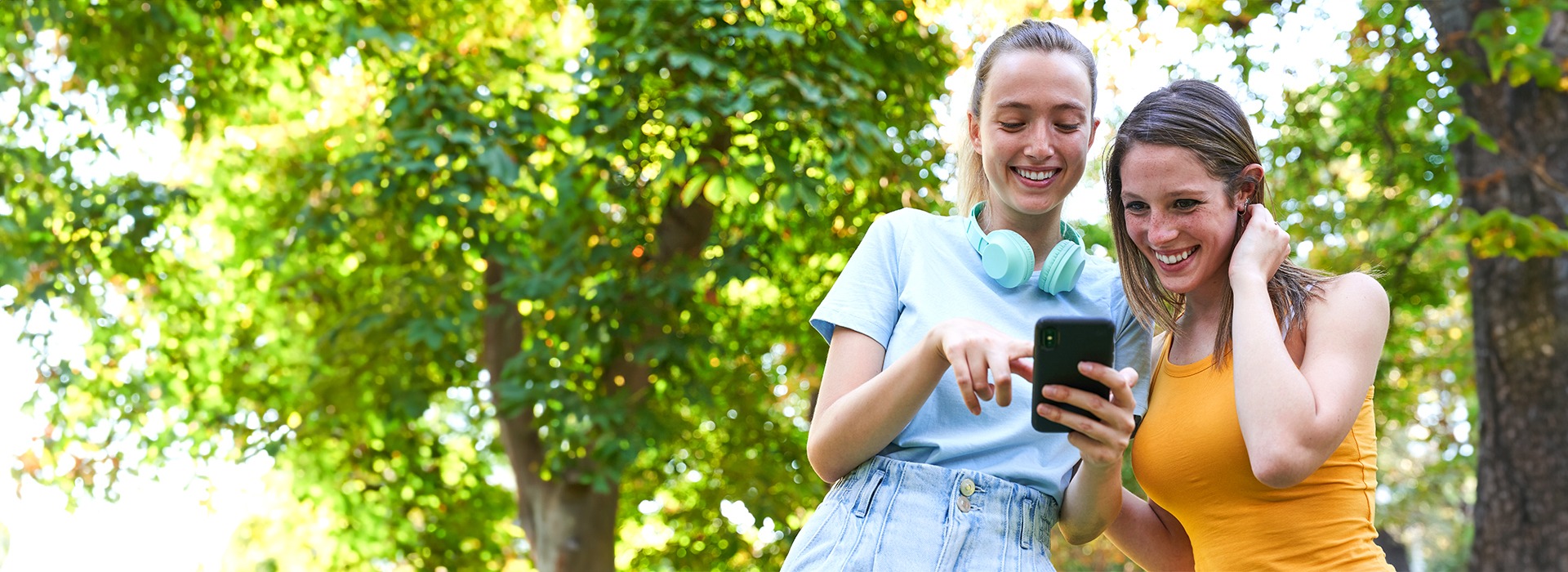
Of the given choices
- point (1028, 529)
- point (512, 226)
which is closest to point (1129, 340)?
point (1028, 529)

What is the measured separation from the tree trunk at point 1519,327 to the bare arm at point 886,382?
4.64 meters

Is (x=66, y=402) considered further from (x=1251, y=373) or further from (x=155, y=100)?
(x=1251, y=373)

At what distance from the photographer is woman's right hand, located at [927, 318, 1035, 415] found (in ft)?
4.73

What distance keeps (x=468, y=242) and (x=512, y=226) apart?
0.71m

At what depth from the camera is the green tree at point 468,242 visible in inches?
221

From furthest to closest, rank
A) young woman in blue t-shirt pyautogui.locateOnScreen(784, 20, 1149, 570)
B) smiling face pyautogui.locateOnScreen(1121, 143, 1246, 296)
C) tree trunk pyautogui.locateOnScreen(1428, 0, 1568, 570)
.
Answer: tree trunk pyautogui.locateOnScreen(1428, 0, 1568, 570) < smiling face pyautogui.locateOnScreen(1121, 143, 1246, 296) < young woman in blue t-shirt pyautogui.locateOnScreen(784, 20, 1149, 570)

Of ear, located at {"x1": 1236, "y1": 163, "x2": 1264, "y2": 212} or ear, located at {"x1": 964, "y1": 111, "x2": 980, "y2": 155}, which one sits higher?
ear, located at {"x1": 964, "y1": 111, "x2": 980, "y2": 155}

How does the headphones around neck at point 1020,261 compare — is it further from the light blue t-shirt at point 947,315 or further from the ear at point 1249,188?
the ear at point 1249,188

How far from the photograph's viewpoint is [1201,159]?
6.47ft

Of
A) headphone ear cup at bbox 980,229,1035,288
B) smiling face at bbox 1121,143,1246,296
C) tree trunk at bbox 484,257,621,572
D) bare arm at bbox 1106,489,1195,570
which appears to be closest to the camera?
headphone ear cup at bbox 980,229,1035,288

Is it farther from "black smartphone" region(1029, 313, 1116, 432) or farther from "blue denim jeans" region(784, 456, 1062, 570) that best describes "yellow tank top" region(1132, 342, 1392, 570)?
"black smartphone" region(1029, 313, 1116, 432)

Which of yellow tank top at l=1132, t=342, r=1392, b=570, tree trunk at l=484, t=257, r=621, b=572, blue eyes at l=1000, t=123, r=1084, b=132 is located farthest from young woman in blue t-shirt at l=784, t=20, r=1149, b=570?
tree trunk at l=484, t=257, r=621, b=572

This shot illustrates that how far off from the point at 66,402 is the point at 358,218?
2.23 m

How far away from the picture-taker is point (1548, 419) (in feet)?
17.9
